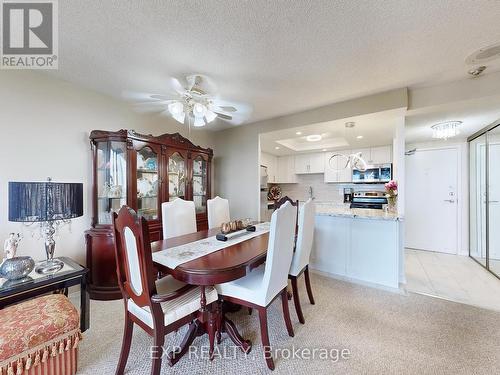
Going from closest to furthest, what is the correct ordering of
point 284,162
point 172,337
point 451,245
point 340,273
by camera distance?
point 172,337, point 340,273, point 451,245, point 284,162

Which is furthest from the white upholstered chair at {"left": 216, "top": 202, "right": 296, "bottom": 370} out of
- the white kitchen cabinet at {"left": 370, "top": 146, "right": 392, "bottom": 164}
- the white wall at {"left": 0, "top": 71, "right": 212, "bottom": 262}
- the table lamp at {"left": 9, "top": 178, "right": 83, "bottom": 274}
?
the white kitchen cabinet at {"left": 370, "top": 146, "right": 392, "bottom": 164}

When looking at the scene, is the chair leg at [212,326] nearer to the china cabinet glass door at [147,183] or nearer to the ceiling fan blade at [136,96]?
the china cabinet glass door at [147,183]

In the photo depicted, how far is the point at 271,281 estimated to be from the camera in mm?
1462

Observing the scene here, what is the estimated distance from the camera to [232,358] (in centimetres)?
153

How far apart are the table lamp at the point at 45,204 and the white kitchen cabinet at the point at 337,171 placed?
4.57m

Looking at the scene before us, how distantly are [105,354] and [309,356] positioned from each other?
1501 millimetres

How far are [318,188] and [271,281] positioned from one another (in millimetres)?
4307

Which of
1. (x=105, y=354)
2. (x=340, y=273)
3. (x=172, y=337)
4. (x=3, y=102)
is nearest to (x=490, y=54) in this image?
(x=340, y=273)

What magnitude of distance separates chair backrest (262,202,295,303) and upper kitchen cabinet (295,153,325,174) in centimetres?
376

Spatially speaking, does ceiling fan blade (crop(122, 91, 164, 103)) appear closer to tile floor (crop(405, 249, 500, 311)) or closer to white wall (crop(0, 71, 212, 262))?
white wall (crop(0, 71, 212, 262))

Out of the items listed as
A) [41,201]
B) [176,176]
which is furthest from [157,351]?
[176,176]

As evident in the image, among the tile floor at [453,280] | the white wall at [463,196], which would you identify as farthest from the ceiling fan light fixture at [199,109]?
the white wall at [463,196]

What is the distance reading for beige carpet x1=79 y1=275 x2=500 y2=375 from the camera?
145cm

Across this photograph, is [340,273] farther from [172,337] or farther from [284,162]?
[284,162]
